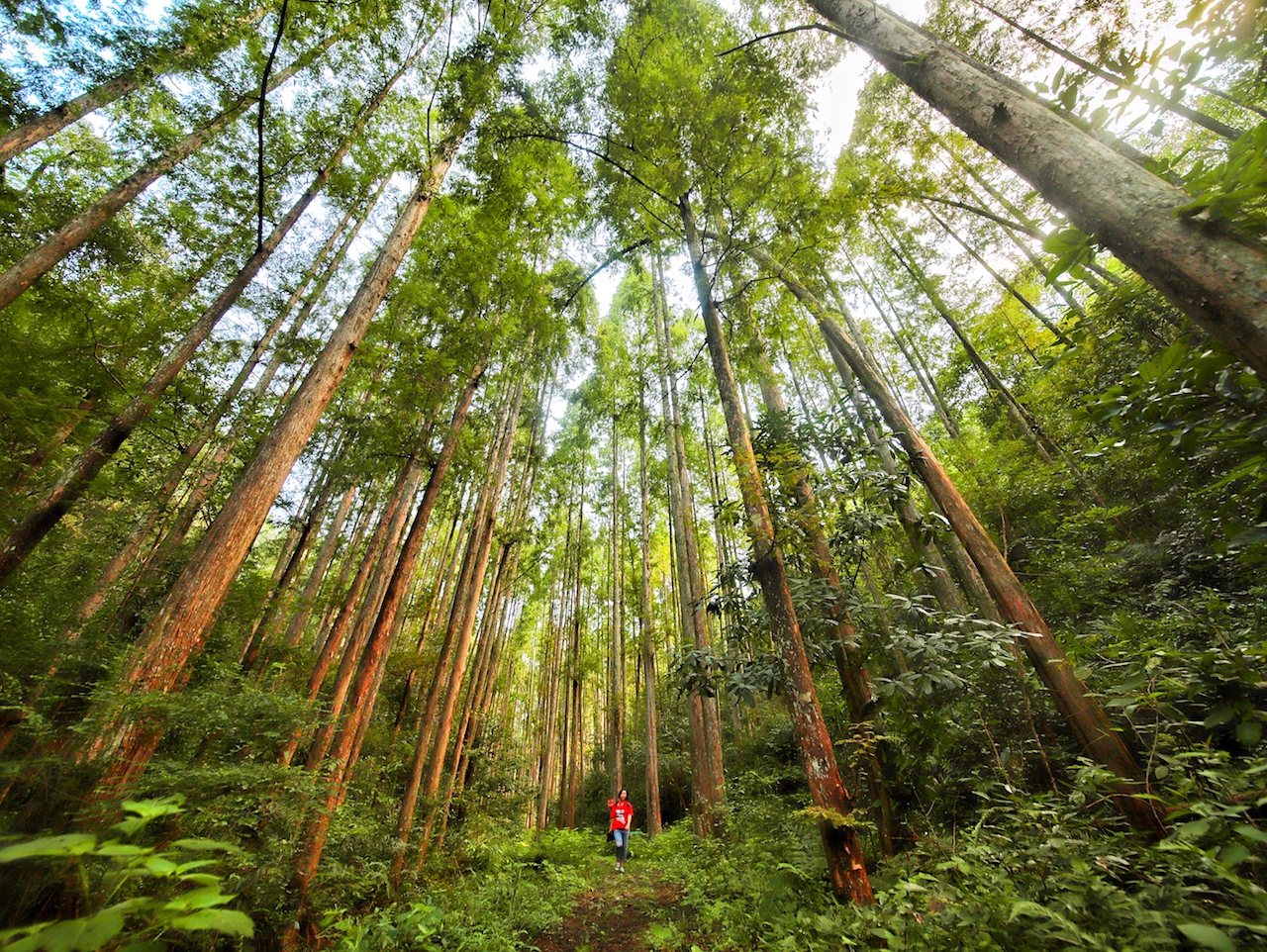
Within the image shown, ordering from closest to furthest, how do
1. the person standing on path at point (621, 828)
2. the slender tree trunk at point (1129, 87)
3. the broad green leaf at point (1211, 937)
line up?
1. the broad green leaf at point (1211, 937)
2. the slender tree trunk at point (1129, 87)
3. the person standing on path at point (621, 828)

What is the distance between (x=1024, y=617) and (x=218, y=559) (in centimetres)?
643

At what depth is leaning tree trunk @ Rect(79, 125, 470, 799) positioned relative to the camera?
287 centimetres

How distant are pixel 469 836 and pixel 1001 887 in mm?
7105

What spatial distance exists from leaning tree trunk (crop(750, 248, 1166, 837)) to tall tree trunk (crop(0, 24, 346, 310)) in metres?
6.85

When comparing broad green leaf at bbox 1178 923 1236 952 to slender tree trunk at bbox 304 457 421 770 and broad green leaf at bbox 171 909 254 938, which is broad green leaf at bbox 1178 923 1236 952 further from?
slender tree trunk at bbox 304 457 421 770

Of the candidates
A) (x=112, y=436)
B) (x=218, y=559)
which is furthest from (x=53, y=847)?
(x=112, y=436)

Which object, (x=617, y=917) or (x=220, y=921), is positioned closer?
(x=220, y=921)

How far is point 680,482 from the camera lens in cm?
901

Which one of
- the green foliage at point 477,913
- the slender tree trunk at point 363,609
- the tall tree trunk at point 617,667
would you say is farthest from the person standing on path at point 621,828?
→ the slender tree trunk at point 363,609

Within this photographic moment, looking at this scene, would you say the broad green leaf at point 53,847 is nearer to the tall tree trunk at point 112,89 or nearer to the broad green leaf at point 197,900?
the broad green leaf at point 197,900

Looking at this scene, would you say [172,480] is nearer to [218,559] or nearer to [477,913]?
[218,559]

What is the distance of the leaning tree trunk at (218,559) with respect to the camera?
113 inches

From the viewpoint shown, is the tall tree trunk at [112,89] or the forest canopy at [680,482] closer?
the forest canopy at [680,482]

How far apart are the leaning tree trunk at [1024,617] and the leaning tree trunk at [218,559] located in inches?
174
